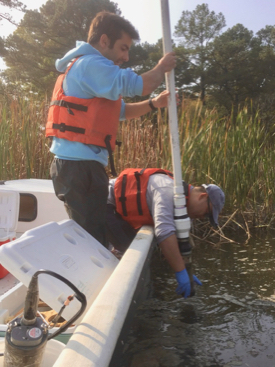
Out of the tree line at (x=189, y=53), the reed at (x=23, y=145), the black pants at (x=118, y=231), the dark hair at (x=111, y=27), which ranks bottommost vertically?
the black pants at (x=118, y=231)

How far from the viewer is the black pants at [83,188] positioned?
7.38 ft

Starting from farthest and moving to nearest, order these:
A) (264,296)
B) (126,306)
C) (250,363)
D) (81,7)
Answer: (81,7), (264,296), (250,363), (126,306)

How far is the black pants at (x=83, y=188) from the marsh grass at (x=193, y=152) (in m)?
1.77

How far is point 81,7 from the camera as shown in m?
19.8

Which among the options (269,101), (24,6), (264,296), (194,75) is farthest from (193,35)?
(264,296)

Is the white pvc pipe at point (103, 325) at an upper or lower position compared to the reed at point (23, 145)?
lower

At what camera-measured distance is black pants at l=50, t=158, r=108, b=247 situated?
7.38 ft

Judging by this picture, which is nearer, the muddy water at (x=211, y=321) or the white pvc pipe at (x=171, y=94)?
the muddy water at (x=211, y=321)

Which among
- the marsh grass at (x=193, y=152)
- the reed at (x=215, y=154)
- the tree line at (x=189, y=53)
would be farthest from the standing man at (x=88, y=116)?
the tree line at (x=189, y=53)

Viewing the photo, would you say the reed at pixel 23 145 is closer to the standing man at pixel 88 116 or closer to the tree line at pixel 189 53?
the standing man at pixel 88 116

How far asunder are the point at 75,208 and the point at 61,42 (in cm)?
1971

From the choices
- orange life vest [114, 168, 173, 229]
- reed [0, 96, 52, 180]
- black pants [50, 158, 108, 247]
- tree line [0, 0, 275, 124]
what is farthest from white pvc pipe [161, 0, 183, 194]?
tree line [0, 0, 275, 124]

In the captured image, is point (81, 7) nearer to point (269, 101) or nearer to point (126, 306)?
point (269, 101)

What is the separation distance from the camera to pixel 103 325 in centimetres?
120
